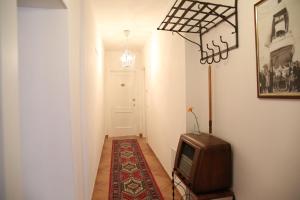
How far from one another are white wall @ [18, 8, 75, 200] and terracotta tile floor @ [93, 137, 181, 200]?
1.25 m

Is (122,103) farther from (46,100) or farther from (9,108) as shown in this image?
(9,108)

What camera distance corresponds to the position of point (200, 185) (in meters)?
1.41

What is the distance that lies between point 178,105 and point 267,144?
1.31 m

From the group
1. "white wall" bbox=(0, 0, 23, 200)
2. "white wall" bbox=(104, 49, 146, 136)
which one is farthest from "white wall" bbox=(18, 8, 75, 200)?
"white wall" bbox=(104, 49, 146, 136)

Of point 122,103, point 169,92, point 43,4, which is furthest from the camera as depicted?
point 122,103

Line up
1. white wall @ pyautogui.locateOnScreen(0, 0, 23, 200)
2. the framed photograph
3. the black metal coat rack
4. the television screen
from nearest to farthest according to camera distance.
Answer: white wall @ pyautogui.locateOnScreen(0, 0, 23, 200) < the framed photograph < the black metal coat rack < the television screen

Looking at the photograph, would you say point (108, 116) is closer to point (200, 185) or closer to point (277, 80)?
point (200, 185)

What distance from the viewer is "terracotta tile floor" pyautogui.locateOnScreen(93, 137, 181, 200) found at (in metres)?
2.40

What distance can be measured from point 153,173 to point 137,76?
3.24 metres

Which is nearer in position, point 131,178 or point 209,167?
point 209,167

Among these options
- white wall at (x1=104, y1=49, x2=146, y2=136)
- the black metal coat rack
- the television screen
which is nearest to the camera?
the black metal coat rack

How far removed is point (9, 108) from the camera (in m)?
0.60

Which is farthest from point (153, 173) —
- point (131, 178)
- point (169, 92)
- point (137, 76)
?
point (137, 76)

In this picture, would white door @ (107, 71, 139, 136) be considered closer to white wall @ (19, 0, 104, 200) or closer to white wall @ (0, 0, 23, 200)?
white wall @ (19, 0, 104, 200)
